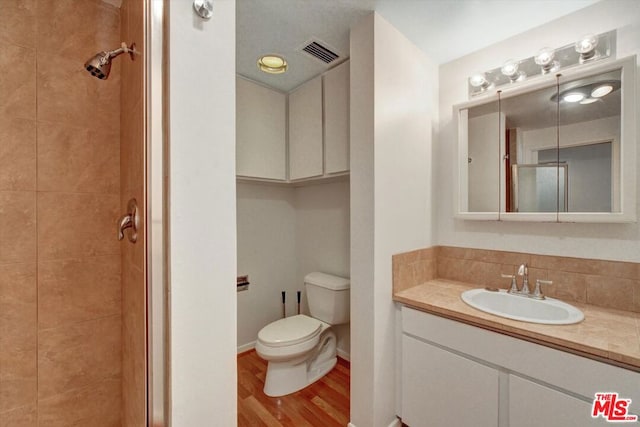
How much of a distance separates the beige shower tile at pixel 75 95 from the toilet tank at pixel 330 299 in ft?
5.46

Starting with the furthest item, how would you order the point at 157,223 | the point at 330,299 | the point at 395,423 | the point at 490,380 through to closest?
the point at 330,299, the point at 395,423, the point at 490,380, the point at 157,223

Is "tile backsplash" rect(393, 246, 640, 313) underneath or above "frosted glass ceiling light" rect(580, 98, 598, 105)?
underneath

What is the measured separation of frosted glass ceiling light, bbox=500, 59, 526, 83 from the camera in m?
1.52

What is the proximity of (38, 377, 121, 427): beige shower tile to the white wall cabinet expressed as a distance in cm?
153

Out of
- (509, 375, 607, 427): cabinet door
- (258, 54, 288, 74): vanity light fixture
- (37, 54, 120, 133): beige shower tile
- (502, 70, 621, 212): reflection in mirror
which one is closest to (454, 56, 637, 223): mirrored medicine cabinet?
(502, 70, 621, 212): reflection in mirror

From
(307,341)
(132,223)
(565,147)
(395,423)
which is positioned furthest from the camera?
(307,341)

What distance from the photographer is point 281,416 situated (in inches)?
61.9

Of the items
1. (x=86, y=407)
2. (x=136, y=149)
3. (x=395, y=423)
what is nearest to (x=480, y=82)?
(x=136, y=149)

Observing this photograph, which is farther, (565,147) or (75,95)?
(565,147)

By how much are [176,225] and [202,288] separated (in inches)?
7.3

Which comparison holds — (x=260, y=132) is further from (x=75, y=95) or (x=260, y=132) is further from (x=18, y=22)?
(x=18, y=22)

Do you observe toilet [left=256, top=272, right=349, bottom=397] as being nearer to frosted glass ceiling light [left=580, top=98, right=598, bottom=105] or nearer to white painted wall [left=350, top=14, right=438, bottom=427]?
white painted wall [left=350, top=14, right=438, bottom=427]

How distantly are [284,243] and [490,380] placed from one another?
1.84 m

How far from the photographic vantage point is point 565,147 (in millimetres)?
1373
